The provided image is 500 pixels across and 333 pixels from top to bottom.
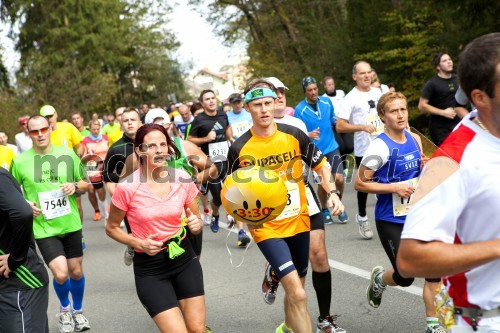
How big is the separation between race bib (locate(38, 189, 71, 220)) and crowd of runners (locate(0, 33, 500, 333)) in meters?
0.01

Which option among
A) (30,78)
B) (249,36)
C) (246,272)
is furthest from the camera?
(30,78)

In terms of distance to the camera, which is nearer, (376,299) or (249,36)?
(376,299)

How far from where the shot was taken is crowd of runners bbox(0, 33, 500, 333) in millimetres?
2381

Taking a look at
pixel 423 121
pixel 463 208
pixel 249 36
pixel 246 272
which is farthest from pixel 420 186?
pixel 249 36

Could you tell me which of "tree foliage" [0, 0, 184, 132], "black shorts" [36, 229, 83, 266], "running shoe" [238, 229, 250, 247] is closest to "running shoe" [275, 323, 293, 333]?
"black shorts" [36, 229, 83, 266]

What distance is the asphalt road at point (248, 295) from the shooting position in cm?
622

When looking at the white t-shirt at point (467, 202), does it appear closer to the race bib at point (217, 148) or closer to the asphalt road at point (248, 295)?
the asphalt road at point (248, 295)

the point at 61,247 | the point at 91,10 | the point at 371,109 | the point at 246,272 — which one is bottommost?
the point at 246,272

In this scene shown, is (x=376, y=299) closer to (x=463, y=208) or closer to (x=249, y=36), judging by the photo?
(x=463, y=208)

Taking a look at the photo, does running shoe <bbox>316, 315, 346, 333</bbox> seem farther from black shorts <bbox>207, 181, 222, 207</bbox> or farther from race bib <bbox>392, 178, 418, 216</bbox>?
black shorts <bbox>207, 181, 222, 207</bbox>

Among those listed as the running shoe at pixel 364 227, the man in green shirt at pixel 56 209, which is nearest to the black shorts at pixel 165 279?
the man in green shirt at pixel 56 209

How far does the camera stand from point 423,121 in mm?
21594

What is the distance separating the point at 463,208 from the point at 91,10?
51.2 metres

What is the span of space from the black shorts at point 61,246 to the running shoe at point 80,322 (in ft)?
1.94
